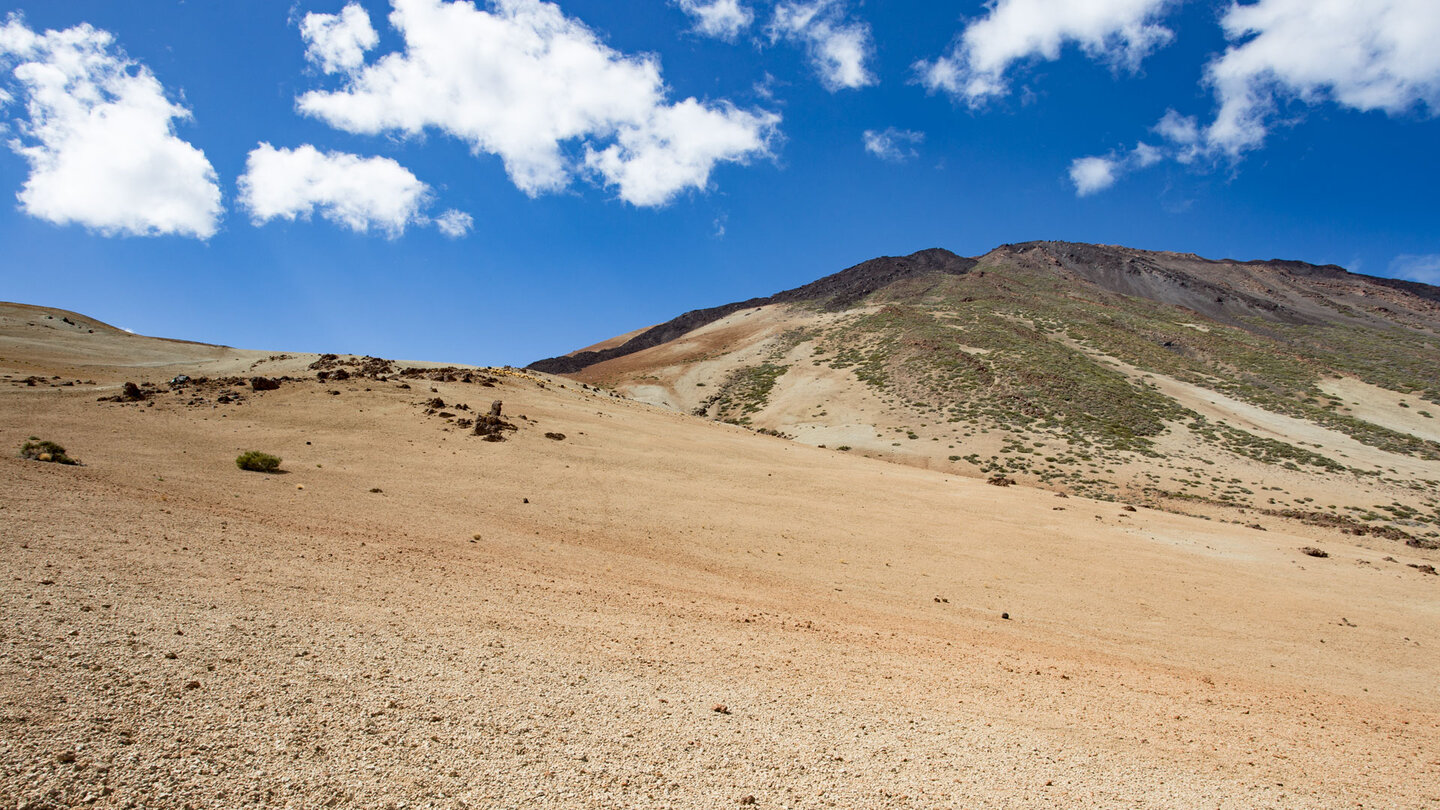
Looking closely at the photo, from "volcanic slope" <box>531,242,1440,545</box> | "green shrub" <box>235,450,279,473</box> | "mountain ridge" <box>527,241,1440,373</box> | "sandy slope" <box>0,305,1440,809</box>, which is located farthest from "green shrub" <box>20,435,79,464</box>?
"mountain ridge" <box>527,241,1440,373</box>

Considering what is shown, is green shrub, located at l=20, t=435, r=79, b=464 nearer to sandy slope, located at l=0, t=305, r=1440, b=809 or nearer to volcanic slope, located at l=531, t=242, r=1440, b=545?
sandy slope, located at l=0, t=305, r=1440, b=809

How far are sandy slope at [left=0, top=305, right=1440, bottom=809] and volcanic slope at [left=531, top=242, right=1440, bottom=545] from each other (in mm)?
14724

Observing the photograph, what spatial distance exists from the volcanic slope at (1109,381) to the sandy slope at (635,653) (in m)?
14.7

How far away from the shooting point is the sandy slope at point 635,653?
160 inches

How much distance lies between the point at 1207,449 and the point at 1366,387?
25285 mm

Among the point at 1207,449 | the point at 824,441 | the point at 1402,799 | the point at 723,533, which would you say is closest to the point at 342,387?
the point at 723,533

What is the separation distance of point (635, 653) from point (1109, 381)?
45.9m

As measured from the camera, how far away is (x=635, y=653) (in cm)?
639

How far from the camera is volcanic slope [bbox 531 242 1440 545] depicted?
94.4ft

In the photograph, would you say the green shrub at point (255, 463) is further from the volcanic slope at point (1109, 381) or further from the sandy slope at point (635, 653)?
the volcanic slope at point (1109, 381)

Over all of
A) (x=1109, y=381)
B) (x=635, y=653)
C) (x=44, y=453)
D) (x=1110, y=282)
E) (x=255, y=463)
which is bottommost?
(x=635, y=653)

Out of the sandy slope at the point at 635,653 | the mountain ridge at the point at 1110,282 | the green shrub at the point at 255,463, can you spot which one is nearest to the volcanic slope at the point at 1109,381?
the mountain ridge at the point at 1110,282

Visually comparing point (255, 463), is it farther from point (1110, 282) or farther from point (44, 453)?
point (1110, 282)

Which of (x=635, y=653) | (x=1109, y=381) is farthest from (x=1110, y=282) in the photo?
(x=635, y=653)
